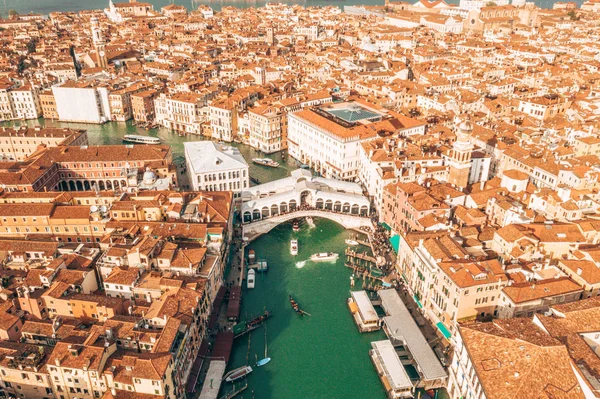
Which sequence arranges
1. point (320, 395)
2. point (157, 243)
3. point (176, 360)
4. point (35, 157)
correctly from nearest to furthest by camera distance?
1. point (176, 360)
2. point (320, 395)
3. point (157, 243)
4. point (35, 157)

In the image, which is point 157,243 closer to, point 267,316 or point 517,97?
point 267,316

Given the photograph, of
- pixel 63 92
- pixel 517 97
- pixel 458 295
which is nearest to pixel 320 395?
pixel 458 295

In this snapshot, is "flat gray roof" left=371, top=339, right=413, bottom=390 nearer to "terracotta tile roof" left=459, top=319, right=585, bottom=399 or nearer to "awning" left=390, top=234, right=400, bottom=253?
"terracotta tile roof" left=459, top=319, right=585, bottom=399

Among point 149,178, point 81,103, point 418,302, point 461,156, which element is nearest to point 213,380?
point 418,302

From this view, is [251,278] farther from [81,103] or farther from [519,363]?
[81,103]

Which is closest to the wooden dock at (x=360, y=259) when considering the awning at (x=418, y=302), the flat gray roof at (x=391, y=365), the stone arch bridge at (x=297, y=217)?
the stone arch bridge at (x=297, y=217)

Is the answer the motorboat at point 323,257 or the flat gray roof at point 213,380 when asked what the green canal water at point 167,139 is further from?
the flat gray roof at point 213,380
